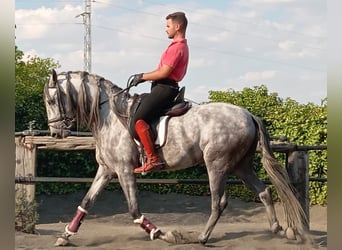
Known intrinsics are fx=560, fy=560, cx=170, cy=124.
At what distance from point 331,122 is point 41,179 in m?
5.50

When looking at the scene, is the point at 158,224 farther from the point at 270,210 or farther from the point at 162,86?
the point at 162,86

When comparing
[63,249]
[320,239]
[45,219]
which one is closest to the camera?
[63,249]

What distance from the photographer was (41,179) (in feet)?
22.6

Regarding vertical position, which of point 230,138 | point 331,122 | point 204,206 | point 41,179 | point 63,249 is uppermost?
point 331,122

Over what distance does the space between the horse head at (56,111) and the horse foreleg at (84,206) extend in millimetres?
648

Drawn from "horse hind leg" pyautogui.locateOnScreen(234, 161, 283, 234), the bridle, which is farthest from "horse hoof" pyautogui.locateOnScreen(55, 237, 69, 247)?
"horse hind leg" pyautogui.locateOnScreen(234, 161, 283, 234)

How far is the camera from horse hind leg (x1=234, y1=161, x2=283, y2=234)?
638cm

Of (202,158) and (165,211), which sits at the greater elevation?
(202,158)

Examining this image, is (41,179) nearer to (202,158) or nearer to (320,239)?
(202,158)

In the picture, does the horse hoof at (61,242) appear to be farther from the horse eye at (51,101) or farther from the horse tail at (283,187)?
the horse tail at (283,187)

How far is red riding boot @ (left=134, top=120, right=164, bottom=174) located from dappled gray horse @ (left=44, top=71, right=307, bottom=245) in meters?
0.12

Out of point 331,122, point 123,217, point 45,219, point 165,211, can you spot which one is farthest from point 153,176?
point 331,122

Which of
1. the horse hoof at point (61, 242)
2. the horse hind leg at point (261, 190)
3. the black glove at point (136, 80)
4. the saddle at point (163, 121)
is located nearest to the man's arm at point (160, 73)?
the black glove at point (136, 80)

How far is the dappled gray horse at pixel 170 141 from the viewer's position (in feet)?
19.7
